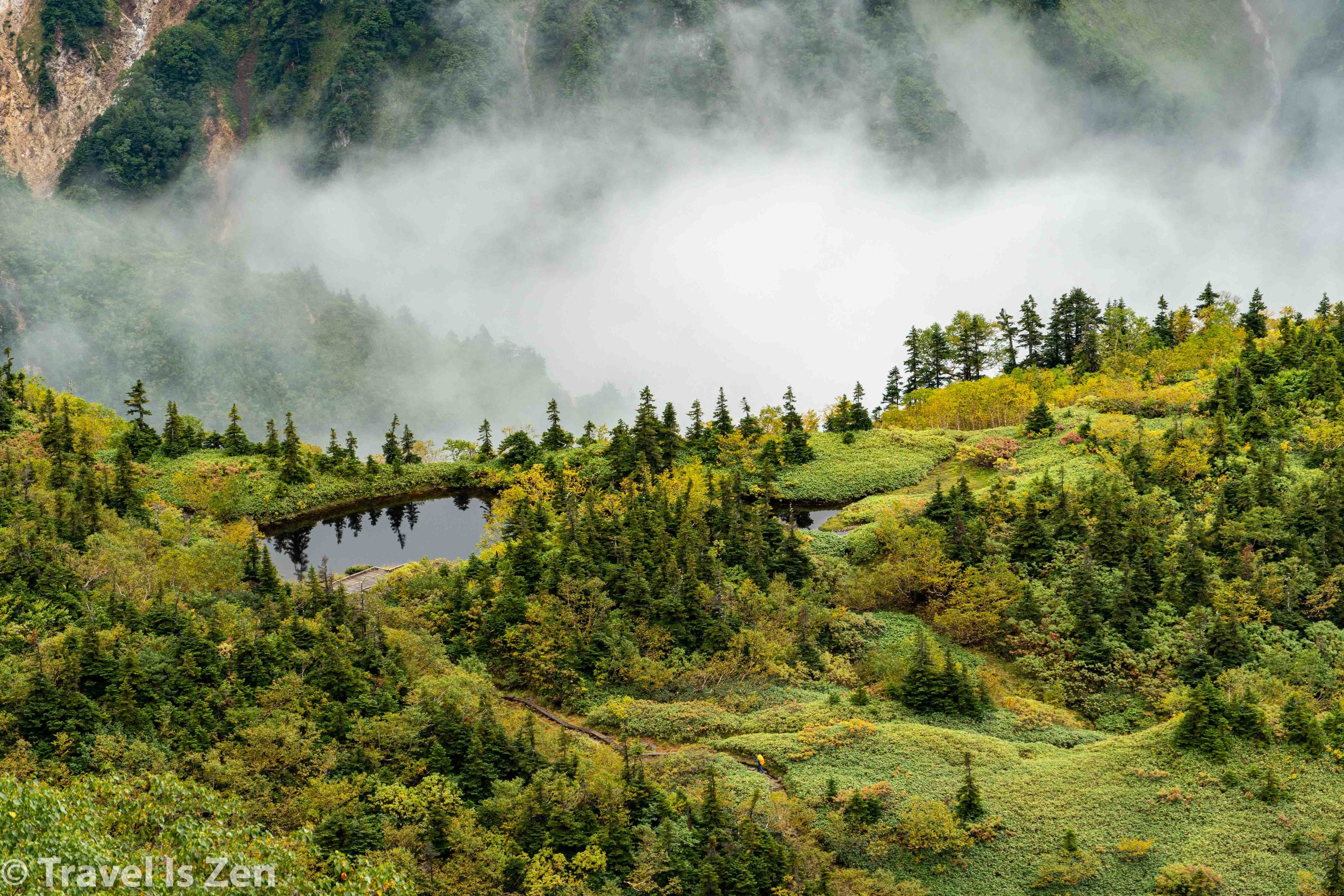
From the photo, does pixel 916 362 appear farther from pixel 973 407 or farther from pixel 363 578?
pixel 363 578

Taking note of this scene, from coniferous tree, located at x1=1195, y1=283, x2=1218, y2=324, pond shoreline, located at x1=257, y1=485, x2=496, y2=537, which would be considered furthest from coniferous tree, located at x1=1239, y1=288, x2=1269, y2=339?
pond shoreline, located at x1=257, y1=485, x2=496, y2=537

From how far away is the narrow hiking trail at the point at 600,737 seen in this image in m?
64.0

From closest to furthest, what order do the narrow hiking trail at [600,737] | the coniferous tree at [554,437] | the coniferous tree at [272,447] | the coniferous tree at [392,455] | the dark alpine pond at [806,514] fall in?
1. the narrow hiking trail at [600,737]
2. the dark alpine pond at [806,514]
3. the coniferous tree at [272,447]
4. the coniferous tree at [392,455]
5. the coniferous tree at [554,437]

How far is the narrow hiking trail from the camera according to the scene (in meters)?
64.0

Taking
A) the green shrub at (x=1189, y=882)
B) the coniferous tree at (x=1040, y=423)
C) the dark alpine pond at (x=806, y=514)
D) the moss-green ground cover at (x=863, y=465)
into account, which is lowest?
the green shrub at (x=1189, y=882)

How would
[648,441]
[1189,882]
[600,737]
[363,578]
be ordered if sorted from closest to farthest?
[1189,882] < [600,737] < [363,578] < [648,441]

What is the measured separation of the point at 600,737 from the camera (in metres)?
69.3

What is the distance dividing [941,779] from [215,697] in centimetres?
3762

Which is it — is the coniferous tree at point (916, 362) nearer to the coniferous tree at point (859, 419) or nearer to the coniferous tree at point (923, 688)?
→ the coniferous tree at point (859, 419)

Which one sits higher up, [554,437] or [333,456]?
[554,437]

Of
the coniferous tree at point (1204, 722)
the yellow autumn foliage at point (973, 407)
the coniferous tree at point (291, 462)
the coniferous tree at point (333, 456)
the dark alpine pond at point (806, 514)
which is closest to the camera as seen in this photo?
the coniferous tree at point (1204, 722)

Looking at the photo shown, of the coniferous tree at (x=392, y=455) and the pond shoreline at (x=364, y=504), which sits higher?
the coniferous tree at (x=392, y=455)

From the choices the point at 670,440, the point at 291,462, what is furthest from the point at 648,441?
the point at 291,462

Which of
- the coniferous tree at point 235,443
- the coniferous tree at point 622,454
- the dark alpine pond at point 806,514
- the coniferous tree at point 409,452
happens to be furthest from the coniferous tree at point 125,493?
the dark alpine pond at point 806,514
